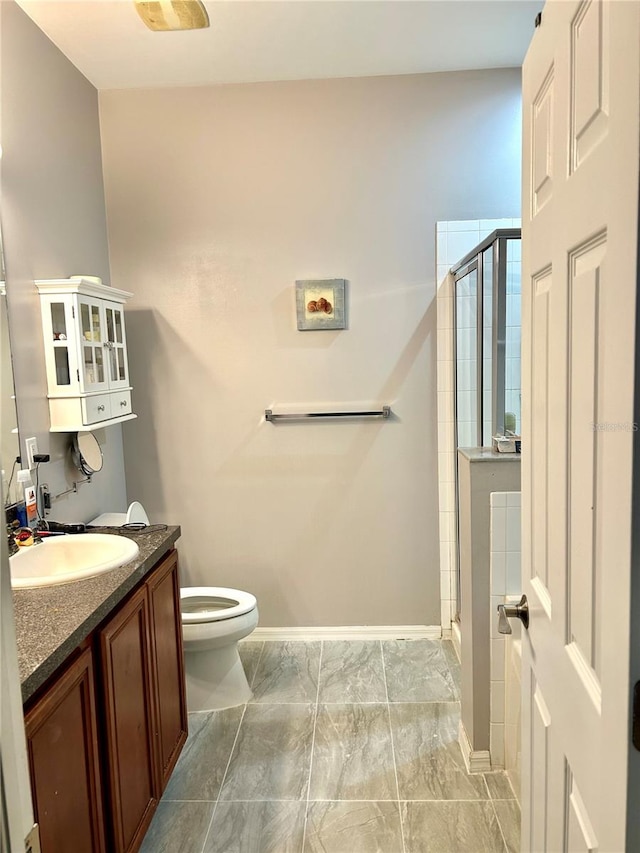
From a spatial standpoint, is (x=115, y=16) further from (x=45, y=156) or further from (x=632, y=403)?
(x=632, y=403)

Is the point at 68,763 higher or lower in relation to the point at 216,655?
higher

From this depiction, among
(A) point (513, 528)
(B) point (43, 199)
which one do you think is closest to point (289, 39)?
(B) point (43, 199)

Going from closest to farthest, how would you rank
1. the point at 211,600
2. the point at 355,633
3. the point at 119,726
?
the point at 119,726 < the point at 211,600 < the point at 355,633

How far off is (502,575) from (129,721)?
1.16 meters

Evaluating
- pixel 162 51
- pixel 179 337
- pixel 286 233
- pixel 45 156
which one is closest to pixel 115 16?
pixel 162 51

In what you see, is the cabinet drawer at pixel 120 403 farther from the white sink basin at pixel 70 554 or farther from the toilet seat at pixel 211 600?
the toilet seat at pixel 211 600

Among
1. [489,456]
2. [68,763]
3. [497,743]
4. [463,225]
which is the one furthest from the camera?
[463,225]

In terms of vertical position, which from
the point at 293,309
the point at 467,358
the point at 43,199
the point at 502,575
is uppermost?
the point at 43,199

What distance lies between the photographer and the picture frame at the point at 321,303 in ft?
8.94

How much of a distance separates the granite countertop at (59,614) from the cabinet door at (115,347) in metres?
0.99

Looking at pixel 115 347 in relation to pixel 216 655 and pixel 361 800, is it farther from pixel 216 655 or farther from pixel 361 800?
pixel 361 800

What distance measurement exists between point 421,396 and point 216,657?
1.47 m

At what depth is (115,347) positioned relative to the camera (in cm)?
245

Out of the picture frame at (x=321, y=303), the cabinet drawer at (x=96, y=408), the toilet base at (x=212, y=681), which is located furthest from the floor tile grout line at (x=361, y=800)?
the picture frame at (x=321, y=303)
